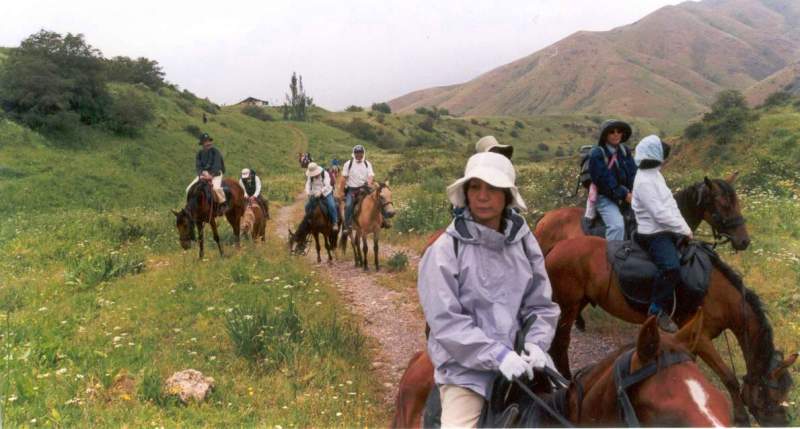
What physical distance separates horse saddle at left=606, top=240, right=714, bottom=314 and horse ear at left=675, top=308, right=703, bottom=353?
3.02 metres

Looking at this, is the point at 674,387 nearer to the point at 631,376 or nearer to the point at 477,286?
the point at 631,376

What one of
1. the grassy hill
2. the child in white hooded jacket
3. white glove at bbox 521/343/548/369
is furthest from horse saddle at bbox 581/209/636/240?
white glove at bbox 521/343/548/369

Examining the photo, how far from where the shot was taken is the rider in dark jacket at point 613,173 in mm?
5918

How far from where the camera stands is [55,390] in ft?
14.9

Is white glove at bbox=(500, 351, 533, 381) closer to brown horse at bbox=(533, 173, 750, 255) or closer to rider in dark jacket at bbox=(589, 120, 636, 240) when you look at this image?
rider in dark jacket at bbox=(589, 120, 636, 240)

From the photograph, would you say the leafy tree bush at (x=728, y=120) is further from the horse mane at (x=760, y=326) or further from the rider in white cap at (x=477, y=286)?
the rider in white cap at (x=477, y=286)

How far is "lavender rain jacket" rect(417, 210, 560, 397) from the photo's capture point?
8.36 ft

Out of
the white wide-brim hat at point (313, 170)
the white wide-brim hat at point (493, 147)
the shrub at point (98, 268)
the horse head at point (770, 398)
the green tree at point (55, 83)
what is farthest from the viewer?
the green tree at point (55, 83)

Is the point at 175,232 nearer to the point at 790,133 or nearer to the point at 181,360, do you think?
the point at 181,360

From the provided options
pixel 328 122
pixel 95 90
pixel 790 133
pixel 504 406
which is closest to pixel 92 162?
pixel 95 90

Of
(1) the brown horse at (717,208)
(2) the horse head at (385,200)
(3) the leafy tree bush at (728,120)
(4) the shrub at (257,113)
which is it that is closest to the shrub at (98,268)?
(2) the horse head at (385,200)

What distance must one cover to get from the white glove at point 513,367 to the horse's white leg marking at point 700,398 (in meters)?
0.69

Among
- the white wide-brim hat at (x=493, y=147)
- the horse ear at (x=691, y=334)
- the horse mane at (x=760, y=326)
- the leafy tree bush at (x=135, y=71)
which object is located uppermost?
the leafy tree bush at (x=135, y=71)

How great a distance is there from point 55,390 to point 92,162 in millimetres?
23135
